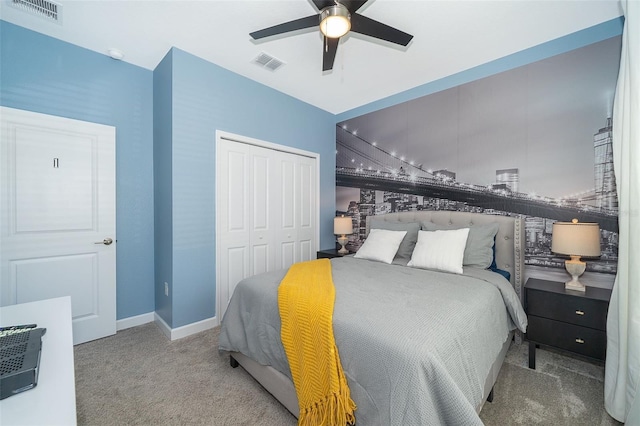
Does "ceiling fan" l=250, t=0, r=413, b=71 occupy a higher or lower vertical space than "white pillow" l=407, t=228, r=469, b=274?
higher

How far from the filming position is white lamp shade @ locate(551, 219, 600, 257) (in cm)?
196

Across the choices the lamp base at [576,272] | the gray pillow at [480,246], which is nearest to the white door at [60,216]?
the gray pillow at [480,246]

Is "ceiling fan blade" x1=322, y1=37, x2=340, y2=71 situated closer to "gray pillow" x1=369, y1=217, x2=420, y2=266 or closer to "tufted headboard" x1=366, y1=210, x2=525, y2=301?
"gray pillow" x1=369, y1=217, x2=420, y2=266

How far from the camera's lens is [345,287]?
5.82 feet

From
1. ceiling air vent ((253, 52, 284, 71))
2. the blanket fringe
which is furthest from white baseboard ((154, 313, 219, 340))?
ceiling air vent ((253, 52, 284, 71))

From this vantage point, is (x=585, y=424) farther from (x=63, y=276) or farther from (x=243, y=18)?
(x=63, y=276)

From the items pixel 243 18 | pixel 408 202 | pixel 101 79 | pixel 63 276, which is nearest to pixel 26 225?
pixel 63 276

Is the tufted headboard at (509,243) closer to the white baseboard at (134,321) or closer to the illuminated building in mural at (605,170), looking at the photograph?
the illuminated building in mural at (605,170)

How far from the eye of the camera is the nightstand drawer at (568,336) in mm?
1845

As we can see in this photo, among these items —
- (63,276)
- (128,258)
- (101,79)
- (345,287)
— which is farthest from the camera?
(128,258)

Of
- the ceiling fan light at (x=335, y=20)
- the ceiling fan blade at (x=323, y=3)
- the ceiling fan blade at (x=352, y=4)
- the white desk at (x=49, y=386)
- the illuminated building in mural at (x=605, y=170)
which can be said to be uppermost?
the ceiling fan blade at (x=323, y=3)

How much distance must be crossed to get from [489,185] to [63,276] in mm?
4167

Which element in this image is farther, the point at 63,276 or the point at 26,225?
the point at 63,276

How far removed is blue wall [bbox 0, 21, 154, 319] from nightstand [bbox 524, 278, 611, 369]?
11.9ft
